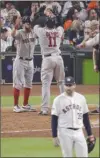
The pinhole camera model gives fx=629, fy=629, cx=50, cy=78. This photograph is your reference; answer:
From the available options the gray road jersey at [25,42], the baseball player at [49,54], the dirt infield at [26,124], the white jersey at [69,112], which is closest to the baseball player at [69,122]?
the white jersey at [69,112]

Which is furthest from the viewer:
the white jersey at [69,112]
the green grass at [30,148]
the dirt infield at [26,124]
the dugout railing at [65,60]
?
the dugout railing at [65,60]

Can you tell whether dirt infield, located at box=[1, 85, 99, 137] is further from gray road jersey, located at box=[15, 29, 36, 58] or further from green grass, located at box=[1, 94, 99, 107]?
green grass, located at box=[1, 94, 99, 107]

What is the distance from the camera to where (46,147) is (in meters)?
10.5

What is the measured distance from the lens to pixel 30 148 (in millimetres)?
10438

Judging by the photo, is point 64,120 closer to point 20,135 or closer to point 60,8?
point 20,135

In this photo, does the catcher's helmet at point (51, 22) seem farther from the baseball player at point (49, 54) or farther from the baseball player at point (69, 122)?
the baseball player at point (69, 122)

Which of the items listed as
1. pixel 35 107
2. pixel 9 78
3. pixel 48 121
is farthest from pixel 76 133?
pixel 9 78

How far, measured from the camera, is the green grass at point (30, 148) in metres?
9.88

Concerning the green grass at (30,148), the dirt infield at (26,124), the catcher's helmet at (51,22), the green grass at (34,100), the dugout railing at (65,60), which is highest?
the catcher's helmet at (51,22)

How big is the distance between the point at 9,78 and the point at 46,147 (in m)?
10.3

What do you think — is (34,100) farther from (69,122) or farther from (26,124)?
(69,122)

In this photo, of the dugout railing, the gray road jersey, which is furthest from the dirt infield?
the dugout railing

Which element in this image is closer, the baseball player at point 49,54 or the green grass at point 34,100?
the baseball player at point 49,54

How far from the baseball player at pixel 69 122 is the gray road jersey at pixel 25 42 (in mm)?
5467
